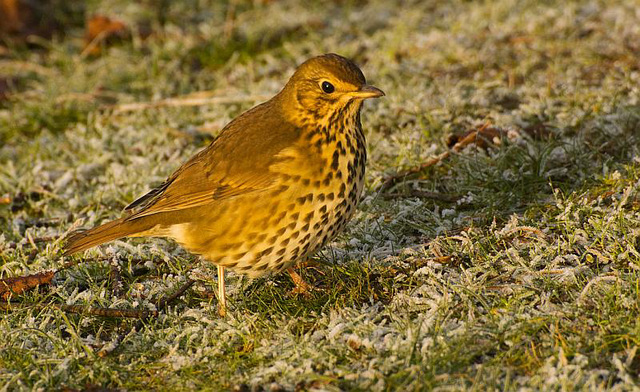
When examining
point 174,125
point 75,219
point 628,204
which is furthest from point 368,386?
point 174,125

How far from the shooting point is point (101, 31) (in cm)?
838

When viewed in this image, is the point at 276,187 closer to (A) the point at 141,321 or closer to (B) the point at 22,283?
(A) the point at 141,321

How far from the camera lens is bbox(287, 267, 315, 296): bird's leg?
421 centimetres

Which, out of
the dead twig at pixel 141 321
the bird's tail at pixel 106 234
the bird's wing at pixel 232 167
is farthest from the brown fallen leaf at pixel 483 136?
the bird's tail at pixel 106 234

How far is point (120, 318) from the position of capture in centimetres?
416

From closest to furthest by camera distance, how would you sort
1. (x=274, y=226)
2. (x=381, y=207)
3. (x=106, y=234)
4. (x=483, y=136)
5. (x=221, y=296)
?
(x=274, y=226)
(x=221, y=296)
(x=106, y=234)
(x=381, y=207)
(x=483, y=136)

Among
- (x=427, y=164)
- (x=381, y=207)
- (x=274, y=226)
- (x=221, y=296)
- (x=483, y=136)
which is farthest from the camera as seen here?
(x=483, y=136)

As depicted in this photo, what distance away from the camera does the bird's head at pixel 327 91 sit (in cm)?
413

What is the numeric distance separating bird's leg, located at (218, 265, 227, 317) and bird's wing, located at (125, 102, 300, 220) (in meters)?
0.38

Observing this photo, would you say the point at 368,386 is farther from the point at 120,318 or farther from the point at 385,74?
the point at 385,74

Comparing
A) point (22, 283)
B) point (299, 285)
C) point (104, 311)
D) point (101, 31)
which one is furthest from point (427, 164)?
point (101, 31)

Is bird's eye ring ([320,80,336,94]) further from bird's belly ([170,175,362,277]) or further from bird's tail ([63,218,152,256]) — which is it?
bird's tail ([63,218,152,256])

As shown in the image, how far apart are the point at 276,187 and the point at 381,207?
43.3 inches

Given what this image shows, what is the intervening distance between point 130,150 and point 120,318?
232 centimetres
